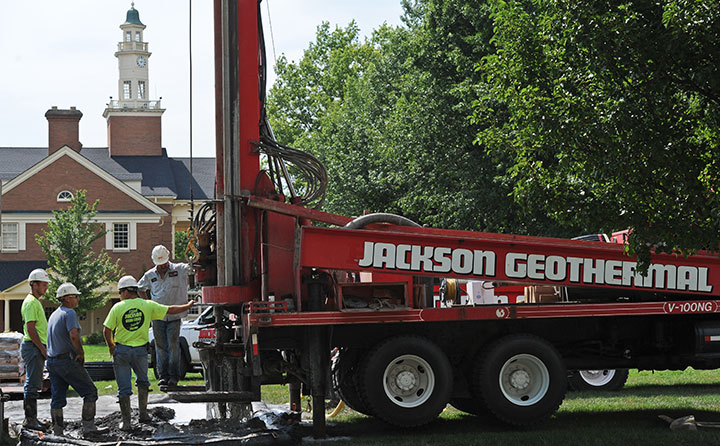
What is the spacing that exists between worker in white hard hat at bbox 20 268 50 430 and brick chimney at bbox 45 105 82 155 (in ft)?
171

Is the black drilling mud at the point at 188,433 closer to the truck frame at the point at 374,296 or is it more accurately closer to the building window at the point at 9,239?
A: the truck frame at the point at 374,296

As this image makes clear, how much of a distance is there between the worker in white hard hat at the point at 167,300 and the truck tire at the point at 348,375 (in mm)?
2332

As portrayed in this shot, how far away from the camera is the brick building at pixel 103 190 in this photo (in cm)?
5441

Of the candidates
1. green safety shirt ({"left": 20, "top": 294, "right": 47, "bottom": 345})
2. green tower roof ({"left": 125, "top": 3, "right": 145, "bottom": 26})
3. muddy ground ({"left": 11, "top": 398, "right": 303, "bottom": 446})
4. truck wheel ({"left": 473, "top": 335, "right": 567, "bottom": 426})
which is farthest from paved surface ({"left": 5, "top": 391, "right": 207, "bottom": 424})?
green tower roof ({"left": 125, "top": 3, "right": 145, "bottom": 26})

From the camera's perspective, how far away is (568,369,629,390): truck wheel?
1566cm

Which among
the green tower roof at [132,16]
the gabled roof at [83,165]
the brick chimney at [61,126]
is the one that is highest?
the green tower roof at [132,16]

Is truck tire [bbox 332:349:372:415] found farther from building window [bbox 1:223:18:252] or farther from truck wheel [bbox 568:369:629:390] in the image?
building window [bbox 1:223:18:252]

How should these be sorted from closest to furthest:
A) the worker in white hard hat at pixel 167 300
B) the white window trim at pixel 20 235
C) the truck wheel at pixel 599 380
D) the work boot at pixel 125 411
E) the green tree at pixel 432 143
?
1. the work boot at pixel 125 411
2. the worker in white hard hat at pixel 167 300
3. the truck wheel at pixel 599 380
4. the green tree at pixel 432 143
5. the white window trim at pixel 20 235

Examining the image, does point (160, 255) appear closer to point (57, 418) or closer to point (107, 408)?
point (57, 418)

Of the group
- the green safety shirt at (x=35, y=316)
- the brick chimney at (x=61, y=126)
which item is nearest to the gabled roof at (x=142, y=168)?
the brick chimney at (x=61, y=126)

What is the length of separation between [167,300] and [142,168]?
5584 centimetres

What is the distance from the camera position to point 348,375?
11508 mm

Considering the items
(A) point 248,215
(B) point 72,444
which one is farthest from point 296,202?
(B) point 72,444

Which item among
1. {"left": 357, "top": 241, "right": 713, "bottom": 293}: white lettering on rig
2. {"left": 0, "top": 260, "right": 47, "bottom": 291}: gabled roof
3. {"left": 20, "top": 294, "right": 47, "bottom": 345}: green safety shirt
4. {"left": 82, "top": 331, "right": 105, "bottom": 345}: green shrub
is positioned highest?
{"left": 357, "top": 241, "right": 713, "bottom": 293}: white lettering on rig
